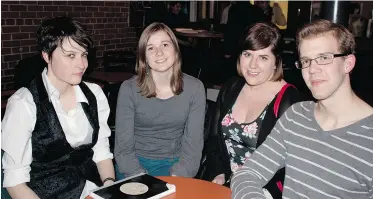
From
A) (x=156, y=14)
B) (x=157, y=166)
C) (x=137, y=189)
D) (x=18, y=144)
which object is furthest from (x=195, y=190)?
(x=156, y=14)

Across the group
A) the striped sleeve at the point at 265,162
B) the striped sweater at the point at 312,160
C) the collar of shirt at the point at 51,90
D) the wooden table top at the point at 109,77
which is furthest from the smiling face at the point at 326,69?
the wooden table top at the point at 109,77

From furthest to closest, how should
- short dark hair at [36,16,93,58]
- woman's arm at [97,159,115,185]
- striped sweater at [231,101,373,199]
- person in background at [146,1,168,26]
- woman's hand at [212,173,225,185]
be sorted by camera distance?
person in background at [146,1,168,26]
woman's hand at [212,173,225,185]
woman's arm at [97,159,115,185]
short dark hair at [36,16,93,58]
striped sweater at [231,101,373,199]

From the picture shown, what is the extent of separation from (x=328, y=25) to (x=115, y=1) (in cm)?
487

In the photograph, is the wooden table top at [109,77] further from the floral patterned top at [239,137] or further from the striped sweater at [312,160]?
the striped sweater at [312,160]

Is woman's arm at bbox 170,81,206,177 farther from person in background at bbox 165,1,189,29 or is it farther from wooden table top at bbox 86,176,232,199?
person in background at bbox 165,1,189,29

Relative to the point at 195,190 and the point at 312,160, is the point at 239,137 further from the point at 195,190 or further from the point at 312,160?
the point at 312,160

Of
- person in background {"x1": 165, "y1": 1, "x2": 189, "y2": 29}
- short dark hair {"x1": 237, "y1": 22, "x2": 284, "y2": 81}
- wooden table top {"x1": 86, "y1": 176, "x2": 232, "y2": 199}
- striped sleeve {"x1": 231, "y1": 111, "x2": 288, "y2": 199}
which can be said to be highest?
person in background {"x1": 165, "y1": 1, "x2": 189, "y2": 29}

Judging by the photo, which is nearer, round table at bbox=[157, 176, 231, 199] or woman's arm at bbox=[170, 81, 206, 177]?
round table at bbox=[157, 176, 231, 199]

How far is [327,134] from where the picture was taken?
5.04ft

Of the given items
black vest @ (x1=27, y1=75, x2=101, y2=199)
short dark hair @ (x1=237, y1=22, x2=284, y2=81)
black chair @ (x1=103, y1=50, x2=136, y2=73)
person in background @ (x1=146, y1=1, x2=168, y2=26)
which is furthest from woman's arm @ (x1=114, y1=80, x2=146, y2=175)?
person in background @ (x1=146, y1=1, x2=168, y2=26)

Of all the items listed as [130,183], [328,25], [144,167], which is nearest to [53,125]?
[130,183]

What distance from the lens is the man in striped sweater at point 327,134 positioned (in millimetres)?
1462

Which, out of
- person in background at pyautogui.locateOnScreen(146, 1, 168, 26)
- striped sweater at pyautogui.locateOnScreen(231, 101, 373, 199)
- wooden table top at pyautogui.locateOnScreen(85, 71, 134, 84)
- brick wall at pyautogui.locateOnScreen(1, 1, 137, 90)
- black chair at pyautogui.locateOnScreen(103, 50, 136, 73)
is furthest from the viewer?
person in background at pyautogui.locateOnScreen(146, 1, 168, 26)

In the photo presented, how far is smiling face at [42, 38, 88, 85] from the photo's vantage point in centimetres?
194
